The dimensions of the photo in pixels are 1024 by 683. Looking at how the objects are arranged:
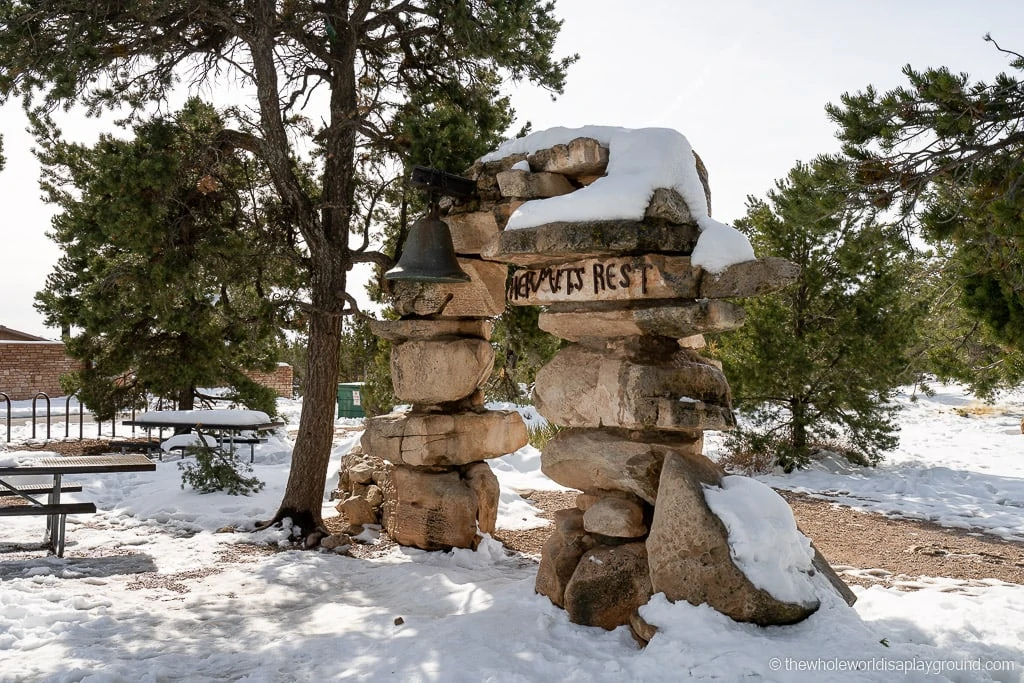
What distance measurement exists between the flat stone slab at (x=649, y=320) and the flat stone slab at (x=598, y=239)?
0.37 m

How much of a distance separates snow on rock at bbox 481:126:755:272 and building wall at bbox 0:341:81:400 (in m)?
20.9

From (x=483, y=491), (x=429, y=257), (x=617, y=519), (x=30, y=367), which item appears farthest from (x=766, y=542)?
(x=30, y=367)

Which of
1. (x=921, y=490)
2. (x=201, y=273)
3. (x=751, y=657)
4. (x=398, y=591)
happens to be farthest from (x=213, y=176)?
(x=921, y=490)

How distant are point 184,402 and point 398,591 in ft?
32.3

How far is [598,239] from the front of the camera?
14.8 ft

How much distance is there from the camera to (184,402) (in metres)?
13.7

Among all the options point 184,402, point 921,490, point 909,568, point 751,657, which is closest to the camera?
point 751,657

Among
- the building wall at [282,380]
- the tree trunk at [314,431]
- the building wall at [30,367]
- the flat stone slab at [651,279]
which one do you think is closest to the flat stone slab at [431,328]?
the tree trunk at [314,431]

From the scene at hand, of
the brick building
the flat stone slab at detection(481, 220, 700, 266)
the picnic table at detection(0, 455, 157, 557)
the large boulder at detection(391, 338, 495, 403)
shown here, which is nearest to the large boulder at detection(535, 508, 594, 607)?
the flat stone slab at detection(481, 220, 700, 266)

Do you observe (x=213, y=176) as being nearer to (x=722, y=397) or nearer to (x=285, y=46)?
(x=285, y=46)

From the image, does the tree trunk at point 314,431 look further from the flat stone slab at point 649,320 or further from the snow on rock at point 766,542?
the snow on rock at point 766,542

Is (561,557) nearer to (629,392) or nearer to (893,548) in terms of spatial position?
(629,392)

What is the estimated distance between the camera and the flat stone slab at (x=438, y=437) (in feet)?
22.0

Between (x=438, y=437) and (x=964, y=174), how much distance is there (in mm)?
4609
